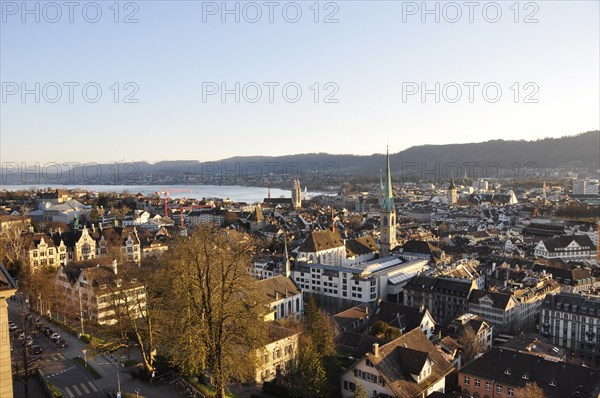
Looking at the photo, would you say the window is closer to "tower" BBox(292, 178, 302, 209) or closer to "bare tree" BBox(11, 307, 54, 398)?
"bare tree" BBox(11, 307, 54, 398)

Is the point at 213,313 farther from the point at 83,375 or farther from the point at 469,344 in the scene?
the point at 469,344

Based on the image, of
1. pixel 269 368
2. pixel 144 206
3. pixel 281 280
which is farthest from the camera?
pixel 144 206

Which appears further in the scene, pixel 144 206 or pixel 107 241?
pixel 144 206

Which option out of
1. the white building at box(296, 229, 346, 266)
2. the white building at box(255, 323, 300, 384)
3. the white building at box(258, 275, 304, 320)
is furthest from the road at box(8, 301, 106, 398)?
the white building at box(296, 229, 346, 266)

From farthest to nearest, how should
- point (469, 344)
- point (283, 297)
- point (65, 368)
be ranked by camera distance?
point (283, 297) → point (469, 344) → point (65, 368)

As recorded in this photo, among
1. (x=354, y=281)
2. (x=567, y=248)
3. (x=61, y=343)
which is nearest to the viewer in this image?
(x=61, y=343)

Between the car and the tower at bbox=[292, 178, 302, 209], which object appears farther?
the tower at bbox=[292, 178, 302, 209]

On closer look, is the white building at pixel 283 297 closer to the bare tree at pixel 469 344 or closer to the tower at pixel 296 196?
the bare tree at pixel 469 344

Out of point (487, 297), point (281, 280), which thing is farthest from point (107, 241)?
point (487, 297)

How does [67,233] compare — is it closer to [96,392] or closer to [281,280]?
[281,280]

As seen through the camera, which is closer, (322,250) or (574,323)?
(574,323)

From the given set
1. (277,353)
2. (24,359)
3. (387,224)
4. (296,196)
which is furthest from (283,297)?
(296,196)
